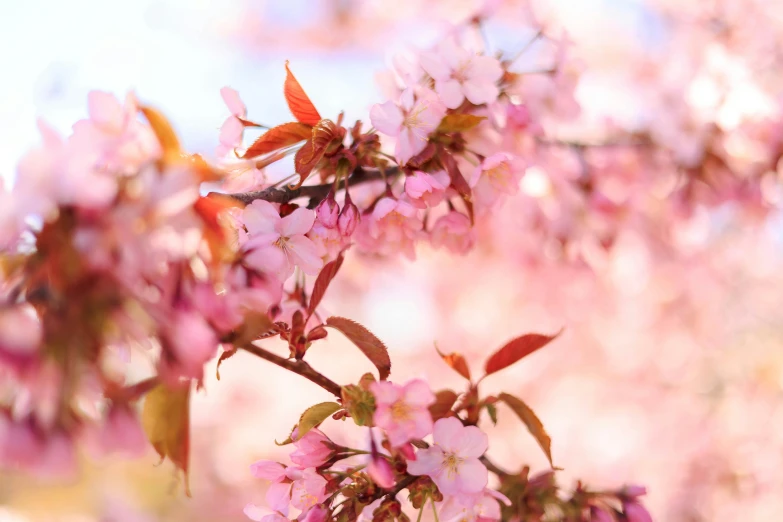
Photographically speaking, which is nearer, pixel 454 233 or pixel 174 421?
pixel 174 421

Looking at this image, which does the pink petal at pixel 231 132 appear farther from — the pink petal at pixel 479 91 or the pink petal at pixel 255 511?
the pink petal at pixel 255 511

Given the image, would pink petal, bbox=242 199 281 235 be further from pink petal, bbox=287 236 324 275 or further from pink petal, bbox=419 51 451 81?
pink petal, bbox=419 51 451 81

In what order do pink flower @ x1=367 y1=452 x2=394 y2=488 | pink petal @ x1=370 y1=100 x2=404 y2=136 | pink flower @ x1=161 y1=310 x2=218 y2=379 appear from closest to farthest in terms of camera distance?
pink flower @ x1=161 y1=310 x2=218 y2=379 < pink flower @ x1=367 y1=452 x2=394 y2=488 < pink petal @ x1=370 y1=100 x2=404 y2=136

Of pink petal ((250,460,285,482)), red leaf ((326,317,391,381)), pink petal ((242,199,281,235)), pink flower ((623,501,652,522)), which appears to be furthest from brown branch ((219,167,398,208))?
pink flower ((623,501,652,522))

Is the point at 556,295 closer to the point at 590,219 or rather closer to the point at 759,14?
the point at 590,219

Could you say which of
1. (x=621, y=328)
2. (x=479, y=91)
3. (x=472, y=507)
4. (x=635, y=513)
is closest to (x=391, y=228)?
(x=479, y=91)

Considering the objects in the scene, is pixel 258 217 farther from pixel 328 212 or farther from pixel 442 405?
pixel 442 405
